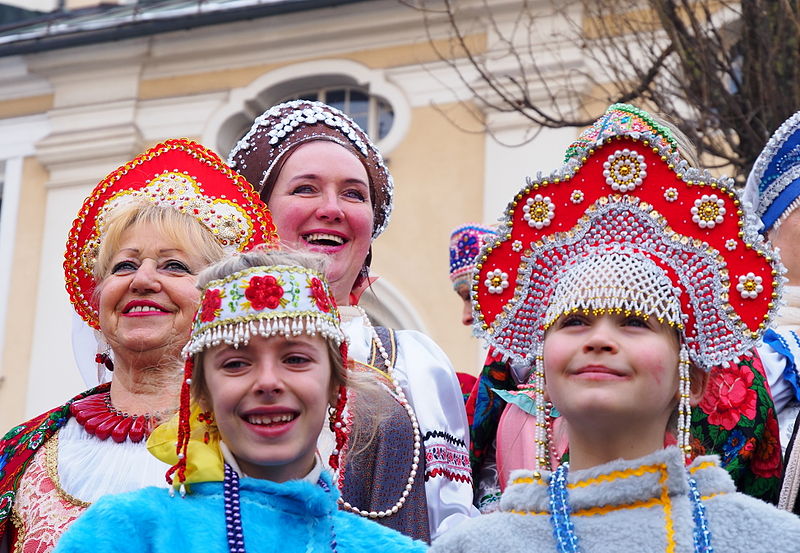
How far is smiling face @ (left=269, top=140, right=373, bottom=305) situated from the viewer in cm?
495

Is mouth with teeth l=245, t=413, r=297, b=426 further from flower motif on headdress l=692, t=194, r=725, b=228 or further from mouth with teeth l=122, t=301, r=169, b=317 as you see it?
flower motif on headdress l=692, t=194, r=725, b=228

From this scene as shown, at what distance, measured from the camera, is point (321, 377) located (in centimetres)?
364

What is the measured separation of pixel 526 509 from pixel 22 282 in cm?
1203

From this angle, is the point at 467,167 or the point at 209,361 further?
the point at 467,167

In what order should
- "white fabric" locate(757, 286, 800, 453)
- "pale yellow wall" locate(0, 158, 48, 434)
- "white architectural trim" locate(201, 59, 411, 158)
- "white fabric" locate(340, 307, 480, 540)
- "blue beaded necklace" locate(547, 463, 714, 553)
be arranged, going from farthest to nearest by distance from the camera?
"pale yellow wall" locate(0, 158, 48, 434)
"white architectural trim" locate(201, 59, 411, 158)
"white fabric" locate(757, 286, 800, 453)
"white fabric" locate(340, 307, 480, 540)
"blue beaded necklace" locate(547, 463, 714, 553)

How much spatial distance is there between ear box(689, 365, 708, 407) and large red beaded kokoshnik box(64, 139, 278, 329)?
138 centimetres

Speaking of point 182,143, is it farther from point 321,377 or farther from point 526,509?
point 526,509

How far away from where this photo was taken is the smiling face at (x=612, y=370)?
3.43 meters

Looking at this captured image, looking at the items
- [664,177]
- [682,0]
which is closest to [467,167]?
[682,0]

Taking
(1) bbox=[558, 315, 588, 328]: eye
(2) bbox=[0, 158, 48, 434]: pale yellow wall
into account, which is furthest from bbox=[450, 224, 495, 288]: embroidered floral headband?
(2) bbox=[0, 158, 48, 434]: pale yellow wall

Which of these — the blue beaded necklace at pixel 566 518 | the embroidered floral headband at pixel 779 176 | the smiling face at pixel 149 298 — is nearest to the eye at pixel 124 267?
the smiling face at pixel 149 298

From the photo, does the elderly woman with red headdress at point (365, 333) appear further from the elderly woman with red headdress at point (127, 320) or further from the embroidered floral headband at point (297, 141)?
the elderly woman with red headdress at point (127, 320)

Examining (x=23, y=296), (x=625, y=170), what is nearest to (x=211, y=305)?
(x=625, y=170)

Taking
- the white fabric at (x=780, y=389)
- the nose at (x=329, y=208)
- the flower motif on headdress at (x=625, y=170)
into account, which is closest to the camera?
the flower motif on headdress at (x=625, y=170)
